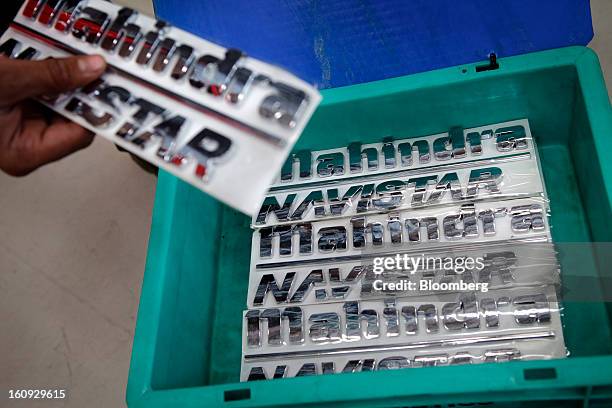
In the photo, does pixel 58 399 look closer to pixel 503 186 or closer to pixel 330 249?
pixel 330 249

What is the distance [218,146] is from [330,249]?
31 centimetres

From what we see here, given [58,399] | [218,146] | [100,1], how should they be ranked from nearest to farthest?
[218,146] < [100,1] < [58,399]

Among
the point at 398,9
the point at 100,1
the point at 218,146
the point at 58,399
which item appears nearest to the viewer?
the point at 218,146

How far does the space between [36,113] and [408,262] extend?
509 mm

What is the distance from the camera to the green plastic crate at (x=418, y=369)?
66 centimetres

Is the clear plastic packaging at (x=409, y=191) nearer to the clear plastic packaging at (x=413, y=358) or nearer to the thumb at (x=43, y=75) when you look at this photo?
the clear plastic packaging at (x=413, y=358)

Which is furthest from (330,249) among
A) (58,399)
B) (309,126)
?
(58,399)

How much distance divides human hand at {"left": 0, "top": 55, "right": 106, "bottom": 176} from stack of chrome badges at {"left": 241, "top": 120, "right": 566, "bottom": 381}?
325mm

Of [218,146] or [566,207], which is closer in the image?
[218,146]

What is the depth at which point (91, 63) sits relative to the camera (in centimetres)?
65

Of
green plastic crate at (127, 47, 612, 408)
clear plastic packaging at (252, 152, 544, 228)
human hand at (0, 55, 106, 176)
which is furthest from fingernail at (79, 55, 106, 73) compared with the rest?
clear plastic packaging at (252, 152, 544, 228)

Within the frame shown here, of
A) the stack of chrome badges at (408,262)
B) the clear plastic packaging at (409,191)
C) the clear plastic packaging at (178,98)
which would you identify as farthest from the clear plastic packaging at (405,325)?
the clear plastic packaging at (178,98)

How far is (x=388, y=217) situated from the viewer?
2.87ft

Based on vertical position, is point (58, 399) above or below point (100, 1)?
below
